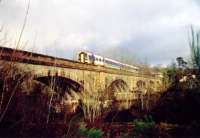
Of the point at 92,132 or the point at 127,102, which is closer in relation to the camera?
the point at 92,132

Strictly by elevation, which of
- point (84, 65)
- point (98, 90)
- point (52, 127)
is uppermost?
point (84, 65)

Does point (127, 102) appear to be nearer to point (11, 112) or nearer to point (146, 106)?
point (146, 106)

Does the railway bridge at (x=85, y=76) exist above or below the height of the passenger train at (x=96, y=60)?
below

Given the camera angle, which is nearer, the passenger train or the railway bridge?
the railway bridge

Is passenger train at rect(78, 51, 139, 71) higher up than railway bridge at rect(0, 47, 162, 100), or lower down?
higher up

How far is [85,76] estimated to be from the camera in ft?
93.5

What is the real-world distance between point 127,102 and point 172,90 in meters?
4.03

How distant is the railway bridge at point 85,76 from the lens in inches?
874

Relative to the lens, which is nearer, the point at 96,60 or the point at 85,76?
the point at 85,76

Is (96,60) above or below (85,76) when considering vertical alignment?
above

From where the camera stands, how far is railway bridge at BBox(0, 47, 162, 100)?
72.8 feet

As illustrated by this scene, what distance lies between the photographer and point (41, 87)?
721 inches

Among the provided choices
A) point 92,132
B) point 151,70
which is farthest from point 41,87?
point 151,70

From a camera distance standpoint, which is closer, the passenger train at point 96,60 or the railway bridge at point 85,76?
the railway bridge at point 85,76
